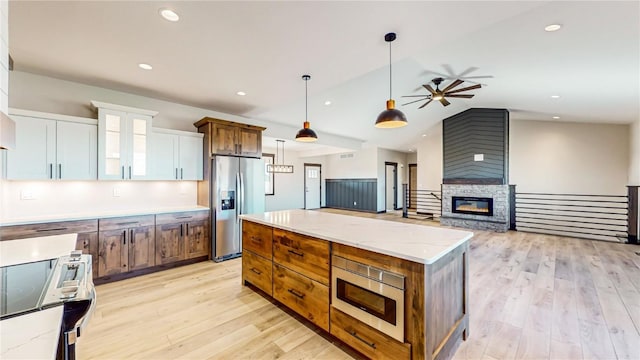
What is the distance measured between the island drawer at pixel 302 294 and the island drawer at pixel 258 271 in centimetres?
12

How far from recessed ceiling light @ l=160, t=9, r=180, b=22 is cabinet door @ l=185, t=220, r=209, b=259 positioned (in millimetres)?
2912

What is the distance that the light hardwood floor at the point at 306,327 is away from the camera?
2.04 meters

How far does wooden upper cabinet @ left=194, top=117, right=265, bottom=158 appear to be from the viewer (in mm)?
4198

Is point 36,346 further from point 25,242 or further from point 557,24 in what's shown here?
point 557,24

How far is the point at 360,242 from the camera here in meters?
1.87

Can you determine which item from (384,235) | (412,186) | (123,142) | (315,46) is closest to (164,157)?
(123,142)

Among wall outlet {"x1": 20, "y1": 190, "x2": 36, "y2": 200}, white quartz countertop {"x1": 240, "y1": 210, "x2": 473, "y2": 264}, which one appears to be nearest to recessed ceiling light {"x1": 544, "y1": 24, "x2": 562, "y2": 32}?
white quartz countertop {"x1": 240, "y1": 210, "x2": 473, "y2": 264}

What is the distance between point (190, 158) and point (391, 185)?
26.8 feet

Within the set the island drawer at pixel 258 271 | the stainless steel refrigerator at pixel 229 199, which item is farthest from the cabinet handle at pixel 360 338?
the stainless steel refrigerator at pixel 229 199

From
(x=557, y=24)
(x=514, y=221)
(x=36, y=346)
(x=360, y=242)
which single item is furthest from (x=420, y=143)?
(x=36, y=346)

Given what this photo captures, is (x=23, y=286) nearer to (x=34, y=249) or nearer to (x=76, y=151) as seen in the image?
(x=34, y=249)

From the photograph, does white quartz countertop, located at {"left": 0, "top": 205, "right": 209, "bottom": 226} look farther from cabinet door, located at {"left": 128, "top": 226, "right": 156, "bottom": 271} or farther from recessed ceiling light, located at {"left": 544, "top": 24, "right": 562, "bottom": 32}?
recessed ceiling light, located at {"left": 544, "top": 24, "right": 562, "bottom": 32}

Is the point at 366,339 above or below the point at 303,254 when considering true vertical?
below

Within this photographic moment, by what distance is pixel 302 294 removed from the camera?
2367mm
